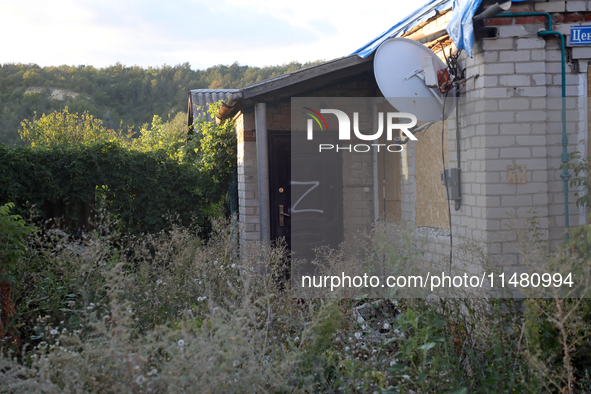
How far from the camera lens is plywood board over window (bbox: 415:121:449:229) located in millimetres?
4199

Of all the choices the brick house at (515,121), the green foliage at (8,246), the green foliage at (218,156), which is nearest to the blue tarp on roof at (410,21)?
the brick house at (515,121)

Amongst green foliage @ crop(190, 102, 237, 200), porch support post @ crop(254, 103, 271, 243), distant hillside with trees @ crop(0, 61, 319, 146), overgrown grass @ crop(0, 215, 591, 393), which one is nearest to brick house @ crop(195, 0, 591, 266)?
overgrown grass @ crop(0, 215, 591, 393)

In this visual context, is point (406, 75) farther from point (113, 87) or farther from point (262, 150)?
point (113, 87)

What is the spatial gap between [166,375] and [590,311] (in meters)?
2.22

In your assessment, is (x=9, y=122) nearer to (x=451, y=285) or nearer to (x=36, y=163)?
(x=36, y=163)

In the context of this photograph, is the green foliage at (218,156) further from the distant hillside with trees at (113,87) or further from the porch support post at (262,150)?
the distant hillside with trees at (113,87)

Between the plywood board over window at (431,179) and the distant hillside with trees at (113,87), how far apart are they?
25423 millimetres

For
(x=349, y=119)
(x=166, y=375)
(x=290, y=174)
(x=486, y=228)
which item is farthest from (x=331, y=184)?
(x=166, y=375)

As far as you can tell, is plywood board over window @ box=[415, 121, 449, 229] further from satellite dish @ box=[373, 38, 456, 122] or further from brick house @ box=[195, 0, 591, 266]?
satellite dish @ box=[373, 38, 456, 122]

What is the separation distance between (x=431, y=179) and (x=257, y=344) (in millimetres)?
2963

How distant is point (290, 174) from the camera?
577 centimetres

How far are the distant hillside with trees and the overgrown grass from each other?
27.3 m

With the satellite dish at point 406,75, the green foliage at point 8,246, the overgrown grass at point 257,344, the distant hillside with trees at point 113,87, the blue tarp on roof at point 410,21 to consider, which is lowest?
the overgrown grass at point 257,344

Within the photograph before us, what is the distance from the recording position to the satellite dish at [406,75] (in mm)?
3822
